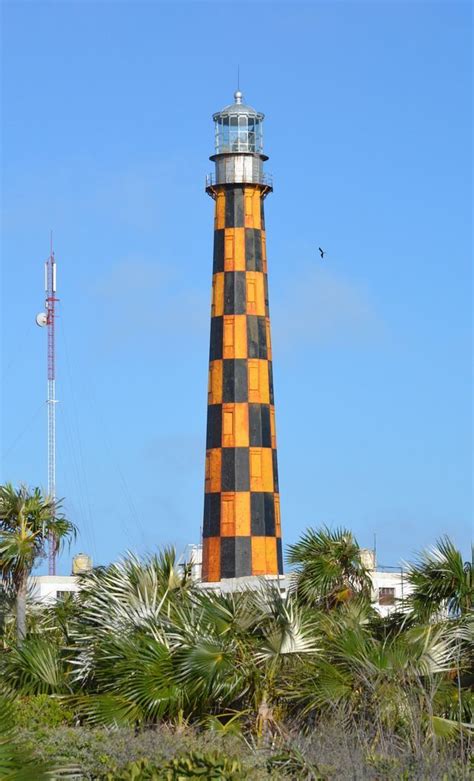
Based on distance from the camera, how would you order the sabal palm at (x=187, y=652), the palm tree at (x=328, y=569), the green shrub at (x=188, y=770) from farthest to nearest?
the palm tree at (x=328, y=569), the sabal palm at (x=187, y=652), the green shrub at (x=188, y=770)

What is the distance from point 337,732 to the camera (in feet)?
80.1

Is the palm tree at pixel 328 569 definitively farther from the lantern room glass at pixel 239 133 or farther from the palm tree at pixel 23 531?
the lantern room glass at pixel 239 133

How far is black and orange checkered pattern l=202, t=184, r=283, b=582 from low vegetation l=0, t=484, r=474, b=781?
51.3 ft

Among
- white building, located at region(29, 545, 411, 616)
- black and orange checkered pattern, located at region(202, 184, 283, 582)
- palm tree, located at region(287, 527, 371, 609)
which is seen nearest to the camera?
palm tree, located at region(287, 527, 371, 609)

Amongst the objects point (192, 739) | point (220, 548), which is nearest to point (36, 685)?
point (192, 739)

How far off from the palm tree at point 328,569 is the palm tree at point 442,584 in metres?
3.24

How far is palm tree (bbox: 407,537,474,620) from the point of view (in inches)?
1223

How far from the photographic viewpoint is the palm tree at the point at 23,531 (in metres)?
40.0

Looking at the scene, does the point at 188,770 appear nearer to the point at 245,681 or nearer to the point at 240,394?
the point at 245,681

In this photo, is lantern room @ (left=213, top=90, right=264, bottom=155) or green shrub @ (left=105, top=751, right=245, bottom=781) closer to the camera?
green shrub @ (left=105, top=751, right=245, bottom=781)

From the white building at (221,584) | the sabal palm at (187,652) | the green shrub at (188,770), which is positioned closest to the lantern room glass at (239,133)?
the white building at (221,584)

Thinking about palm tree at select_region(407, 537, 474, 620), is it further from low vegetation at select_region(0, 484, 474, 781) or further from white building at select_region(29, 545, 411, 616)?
white building at select_region(29, 545, 411, 616)

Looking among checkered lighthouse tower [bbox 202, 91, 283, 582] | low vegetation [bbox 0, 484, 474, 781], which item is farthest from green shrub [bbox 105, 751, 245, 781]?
checkered lighthouse tower [bbox 202, 91, 283, 582]

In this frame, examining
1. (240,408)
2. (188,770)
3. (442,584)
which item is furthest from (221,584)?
(188,770)
